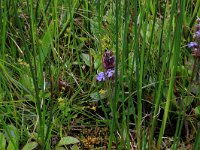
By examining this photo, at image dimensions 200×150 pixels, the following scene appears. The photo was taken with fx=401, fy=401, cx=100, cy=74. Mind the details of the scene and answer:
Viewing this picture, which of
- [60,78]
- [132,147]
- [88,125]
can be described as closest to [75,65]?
[60,78]

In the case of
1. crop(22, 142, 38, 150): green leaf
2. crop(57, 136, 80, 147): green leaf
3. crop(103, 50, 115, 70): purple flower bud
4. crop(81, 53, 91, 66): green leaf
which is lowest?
crop(57, 136, 80, 147): green leaf

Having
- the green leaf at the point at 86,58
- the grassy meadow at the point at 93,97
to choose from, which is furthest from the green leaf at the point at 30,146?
the green leaf at the point at 86,58

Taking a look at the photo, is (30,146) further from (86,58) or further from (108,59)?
(86,58)

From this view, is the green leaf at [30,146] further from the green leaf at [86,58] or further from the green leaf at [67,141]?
the green leaf at [86,58]

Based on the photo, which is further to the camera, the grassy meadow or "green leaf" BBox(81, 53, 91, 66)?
"green leaf" BBox(81, 53, 91, 66)

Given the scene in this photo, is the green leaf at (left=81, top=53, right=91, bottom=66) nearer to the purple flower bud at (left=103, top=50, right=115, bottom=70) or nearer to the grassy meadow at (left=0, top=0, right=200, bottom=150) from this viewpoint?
the grassy meadow at (left=0, top=0, right=200, bottom=150)

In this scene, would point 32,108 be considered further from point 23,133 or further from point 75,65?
point 75,65

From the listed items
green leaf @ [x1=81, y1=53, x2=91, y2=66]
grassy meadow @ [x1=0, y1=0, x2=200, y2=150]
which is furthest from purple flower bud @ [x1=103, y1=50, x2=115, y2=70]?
green leaf @ [x1=81, y1=53, x2=91, y2=66]

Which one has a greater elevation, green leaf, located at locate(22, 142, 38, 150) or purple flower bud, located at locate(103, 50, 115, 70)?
purple flower bud, located at locate(103, 50, 115, 70)

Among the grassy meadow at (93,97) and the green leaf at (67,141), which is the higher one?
the grassy meadow at (93,97)

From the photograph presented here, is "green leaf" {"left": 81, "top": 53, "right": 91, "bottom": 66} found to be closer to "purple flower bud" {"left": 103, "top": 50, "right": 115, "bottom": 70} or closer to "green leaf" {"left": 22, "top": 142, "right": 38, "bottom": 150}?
"purple flower bud" {"left": 103, "top": 50, "right": 115, "bottom": 70}

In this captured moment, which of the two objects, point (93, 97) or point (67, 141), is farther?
point (93, 97)

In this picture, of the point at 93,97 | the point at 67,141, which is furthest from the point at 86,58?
the point at 67,141
